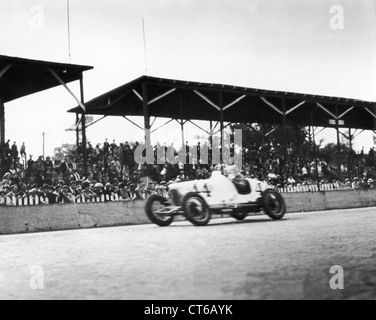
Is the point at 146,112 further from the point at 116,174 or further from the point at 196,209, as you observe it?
the point at 196,209

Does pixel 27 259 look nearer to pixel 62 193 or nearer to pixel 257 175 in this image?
pixel 62 193

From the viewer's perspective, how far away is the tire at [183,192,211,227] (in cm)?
1132

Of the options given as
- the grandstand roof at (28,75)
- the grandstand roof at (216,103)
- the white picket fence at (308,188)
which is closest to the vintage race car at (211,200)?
the white picket fence at (308,188)

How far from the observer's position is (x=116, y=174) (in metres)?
17.1

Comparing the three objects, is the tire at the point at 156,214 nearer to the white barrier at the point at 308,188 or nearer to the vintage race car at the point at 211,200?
the vintage race car at the point at 211,200

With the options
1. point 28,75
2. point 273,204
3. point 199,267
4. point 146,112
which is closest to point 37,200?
point 146,112

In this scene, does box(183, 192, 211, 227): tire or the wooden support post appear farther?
the wooden support post

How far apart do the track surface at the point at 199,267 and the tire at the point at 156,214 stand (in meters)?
2.99

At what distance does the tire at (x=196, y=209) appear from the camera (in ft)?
37.1

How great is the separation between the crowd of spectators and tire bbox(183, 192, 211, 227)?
75.5 inches

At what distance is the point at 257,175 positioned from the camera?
67.3ft

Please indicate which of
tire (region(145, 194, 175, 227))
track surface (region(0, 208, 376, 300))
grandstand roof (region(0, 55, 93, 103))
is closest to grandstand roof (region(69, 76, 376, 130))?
grandstand roof (region(0, 55, 93, 103))

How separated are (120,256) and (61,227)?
269 inches

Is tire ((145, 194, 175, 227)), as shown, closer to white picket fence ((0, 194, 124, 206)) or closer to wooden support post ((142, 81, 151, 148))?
white picket fence ((0, 194, 124, 206))
